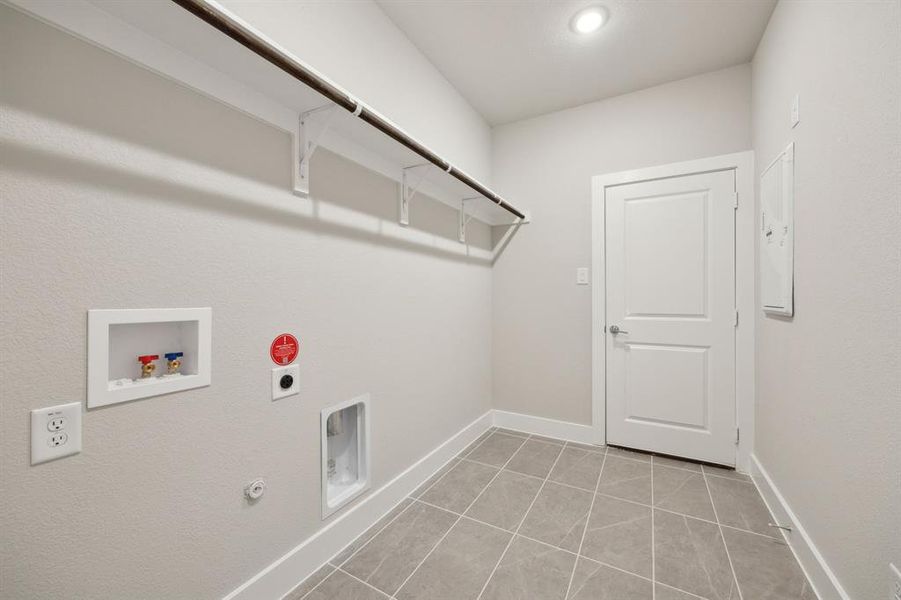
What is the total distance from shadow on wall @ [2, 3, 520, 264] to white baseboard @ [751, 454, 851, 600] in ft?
7.15

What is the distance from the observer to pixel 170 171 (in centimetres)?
99

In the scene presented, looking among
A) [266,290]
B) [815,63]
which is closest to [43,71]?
[266,290]

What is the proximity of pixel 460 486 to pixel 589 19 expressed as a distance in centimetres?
264

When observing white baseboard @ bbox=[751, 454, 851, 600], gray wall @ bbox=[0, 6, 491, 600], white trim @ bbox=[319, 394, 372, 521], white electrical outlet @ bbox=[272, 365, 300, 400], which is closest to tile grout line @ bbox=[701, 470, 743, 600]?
white baseboard @ bbox=[751, 454, 851, 600]

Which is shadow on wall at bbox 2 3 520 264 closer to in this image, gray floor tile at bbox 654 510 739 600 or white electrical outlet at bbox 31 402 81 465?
white electrical outlet at bbox 31 402 81 465

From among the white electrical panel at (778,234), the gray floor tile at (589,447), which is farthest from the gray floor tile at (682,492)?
the white electrical panel at (778,234)

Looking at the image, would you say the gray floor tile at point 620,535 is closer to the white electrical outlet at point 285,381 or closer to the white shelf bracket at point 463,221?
the white electrical outlet at point 285,381

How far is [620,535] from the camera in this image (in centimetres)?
159

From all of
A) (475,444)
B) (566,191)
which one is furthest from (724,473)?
(566,191)

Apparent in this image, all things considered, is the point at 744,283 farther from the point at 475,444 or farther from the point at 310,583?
the point at 310,583

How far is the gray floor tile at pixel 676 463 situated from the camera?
2.24 meters

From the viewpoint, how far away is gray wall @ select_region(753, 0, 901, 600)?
0.92 metres

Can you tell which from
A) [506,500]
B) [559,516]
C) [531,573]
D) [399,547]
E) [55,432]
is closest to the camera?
[55,432]

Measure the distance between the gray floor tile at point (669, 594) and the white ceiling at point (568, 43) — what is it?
8.42 feet
